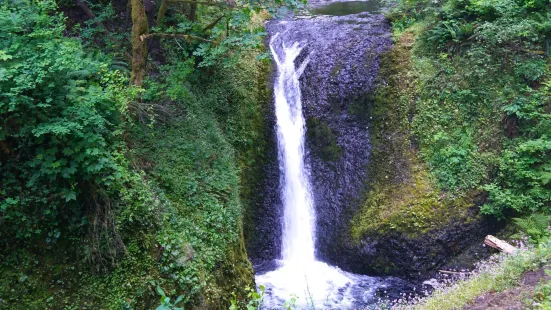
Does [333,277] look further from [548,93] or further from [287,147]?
[548,93]

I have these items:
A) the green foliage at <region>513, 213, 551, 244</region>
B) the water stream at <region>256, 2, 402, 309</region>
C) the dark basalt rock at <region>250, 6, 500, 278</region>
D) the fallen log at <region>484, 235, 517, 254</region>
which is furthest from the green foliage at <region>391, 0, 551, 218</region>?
the water stream at <region>256, 2, 402, 309</region>

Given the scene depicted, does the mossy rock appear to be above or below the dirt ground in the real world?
above

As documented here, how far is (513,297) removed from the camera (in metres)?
5.04

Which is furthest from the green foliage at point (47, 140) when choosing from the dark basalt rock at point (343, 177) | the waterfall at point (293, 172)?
the waterfall at point (293, 172)

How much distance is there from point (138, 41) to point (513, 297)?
718 centimetres

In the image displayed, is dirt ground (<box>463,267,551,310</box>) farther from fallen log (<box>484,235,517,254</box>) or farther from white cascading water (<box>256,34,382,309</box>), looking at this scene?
white cascading water (<box>256,34,382,309</box>)

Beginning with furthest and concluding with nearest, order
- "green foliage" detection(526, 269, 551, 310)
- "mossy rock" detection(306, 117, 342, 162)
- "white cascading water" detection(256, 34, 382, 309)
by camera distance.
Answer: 1. "mossy rock" detection(306, 117, 342, 162)
2. "white cascading water" detection(256, 34, 382, 309)
3. "green foliage" detection(526, 269, 551, 310)

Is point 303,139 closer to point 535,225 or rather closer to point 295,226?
point 295,226

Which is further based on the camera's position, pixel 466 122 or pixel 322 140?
pixel 322 140

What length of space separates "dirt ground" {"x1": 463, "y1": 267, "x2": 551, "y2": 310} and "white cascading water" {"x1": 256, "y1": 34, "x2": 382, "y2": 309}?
9.98 ft

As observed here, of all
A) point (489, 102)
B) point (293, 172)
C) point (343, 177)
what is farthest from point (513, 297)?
point (293, 172)

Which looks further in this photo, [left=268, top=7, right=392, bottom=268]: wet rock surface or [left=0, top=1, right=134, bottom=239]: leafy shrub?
[left=268, top=7, right=392, bottom=268]: wet rock surface

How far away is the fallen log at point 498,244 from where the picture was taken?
8.04 m

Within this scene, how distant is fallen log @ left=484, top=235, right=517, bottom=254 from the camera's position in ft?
26.4
